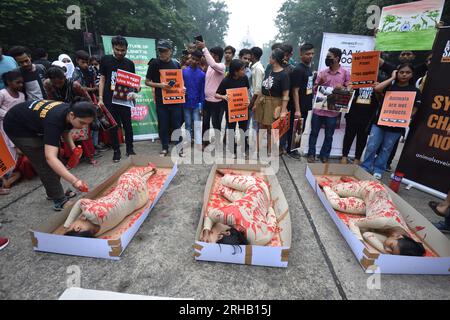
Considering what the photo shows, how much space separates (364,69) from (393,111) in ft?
2.52

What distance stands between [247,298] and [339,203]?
1.67 meters

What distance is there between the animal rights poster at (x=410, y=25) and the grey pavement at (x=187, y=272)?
9.85 ft

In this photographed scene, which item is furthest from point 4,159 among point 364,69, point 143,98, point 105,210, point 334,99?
point 364,69

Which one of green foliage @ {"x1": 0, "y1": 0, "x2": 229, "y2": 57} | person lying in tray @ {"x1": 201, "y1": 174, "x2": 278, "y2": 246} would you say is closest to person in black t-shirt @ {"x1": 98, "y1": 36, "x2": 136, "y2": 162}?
person lying in tray @ {"x1": 201, "y1": 174, "x2": 278, "y2": 246}

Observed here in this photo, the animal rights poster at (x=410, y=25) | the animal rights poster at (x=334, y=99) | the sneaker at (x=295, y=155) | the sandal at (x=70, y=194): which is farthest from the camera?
the sneaker at (x=295, y=155)

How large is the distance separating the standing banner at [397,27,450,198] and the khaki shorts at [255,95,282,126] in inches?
81.3

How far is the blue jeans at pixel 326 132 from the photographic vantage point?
4.27m

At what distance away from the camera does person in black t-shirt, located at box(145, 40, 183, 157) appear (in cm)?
401

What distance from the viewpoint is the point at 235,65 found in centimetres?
396

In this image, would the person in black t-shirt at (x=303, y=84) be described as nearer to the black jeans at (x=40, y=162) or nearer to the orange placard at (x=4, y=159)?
the black jeans at (x=40, y=162)

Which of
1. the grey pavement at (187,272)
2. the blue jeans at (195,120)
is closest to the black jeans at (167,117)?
the blue jeans at (195,120)

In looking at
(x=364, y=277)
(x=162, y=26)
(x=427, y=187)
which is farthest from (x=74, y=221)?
(x=162, y=26)

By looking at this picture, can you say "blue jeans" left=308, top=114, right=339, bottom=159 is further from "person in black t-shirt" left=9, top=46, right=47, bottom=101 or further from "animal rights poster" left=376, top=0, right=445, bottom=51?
"person in black t-shirt" left=9, top=46, right=47, bottom=101
